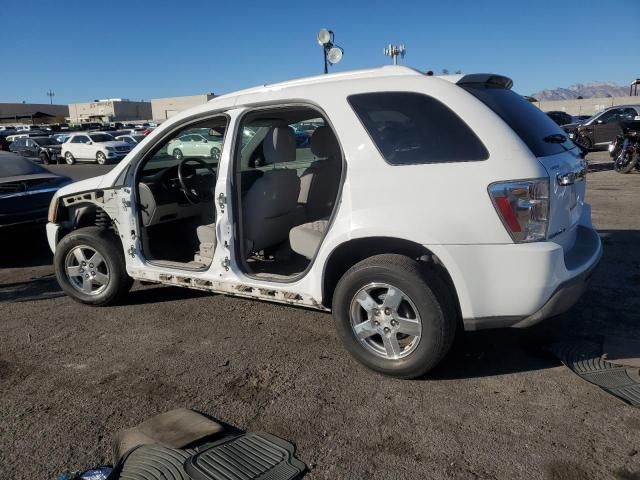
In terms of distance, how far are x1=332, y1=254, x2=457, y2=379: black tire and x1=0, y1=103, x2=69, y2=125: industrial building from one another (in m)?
85.3

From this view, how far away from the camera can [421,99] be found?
3.35 metres

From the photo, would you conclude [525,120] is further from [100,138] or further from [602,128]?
[100,138]

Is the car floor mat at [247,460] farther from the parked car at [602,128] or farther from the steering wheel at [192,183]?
the parked car at [602,128]

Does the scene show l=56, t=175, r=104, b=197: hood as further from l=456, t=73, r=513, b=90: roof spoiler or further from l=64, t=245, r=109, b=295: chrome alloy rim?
l=456, t=73, r=513, b=90: roof spoiler

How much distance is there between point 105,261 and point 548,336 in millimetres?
3796

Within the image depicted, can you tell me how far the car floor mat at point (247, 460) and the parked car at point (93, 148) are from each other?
27864 mm

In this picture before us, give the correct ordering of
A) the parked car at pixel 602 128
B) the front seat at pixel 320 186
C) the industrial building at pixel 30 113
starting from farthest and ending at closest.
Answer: the industrial building at pixel 30 113
the parked car at pixel 602 128
the front seat at pixel 320 186

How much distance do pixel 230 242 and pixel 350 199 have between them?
113 cm

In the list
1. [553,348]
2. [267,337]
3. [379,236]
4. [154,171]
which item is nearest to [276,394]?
[267,337]

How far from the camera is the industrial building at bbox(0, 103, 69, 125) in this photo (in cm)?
8172

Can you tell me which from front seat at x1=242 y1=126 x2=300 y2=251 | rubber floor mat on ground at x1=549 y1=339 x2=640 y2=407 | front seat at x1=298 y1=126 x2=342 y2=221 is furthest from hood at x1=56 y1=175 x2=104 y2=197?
rubber floor mat on ground at x1=549 y1=339 x2=640 y2=407

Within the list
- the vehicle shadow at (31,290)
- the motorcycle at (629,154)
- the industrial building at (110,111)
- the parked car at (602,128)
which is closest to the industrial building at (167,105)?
A: the industrial building at (110,111)

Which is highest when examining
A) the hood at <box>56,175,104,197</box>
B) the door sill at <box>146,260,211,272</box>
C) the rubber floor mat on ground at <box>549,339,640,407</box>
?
the hood at <box>56,175,104,197</box>

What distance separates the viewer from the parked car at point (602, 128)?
19625 mm
